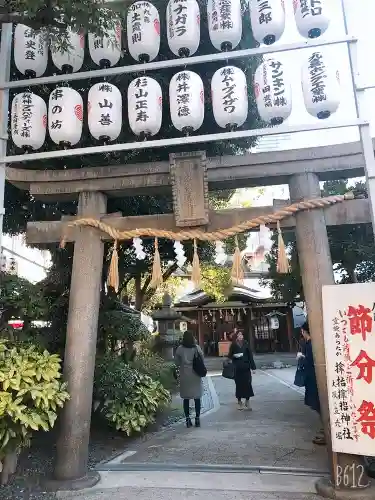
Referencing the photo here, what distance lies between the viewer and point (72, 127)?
5.51 meters

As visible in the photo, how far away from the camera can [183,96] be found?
533 cm

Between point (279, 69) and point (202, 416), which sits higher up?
point (279, 69)

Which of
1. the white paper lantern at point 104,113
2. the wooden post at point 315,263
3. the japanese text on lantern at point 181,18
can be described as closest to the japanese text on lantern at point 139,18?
the japanese text on lantern at point 181,18

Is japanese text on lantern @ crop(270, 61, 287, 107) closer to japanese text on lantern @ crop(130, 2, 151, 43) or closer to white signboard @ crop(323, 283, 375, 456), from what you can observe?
japanese text on lantern @ crop(130, 2, 151, 43)

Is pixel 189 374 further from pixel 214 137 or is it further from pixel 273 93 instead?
pixel 273 93

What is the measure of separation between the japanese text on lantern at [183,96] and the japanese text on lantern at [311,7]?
159 cm

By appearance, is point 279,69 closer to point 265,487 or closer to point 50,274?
point 265,487

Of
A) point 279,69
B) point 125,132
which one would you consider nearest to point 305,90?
point 279,69

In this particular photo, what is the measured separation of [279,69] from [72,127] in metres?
2.73

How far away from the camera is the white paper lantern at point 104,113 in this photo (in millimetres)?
5422

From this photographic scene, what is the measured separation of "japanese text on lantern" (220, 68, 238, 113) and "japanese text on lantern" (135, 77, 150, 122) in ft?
3.24

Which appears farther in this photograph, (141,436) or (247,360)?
(247,360)

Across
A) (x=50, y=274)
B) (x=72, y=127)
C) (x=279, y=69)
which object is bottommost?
(x=50, y=274)

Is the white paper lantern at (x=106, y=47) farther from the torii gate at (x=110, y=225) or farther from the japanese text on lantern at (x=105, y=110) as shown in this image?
the torii gate at (x=110, y=225)
